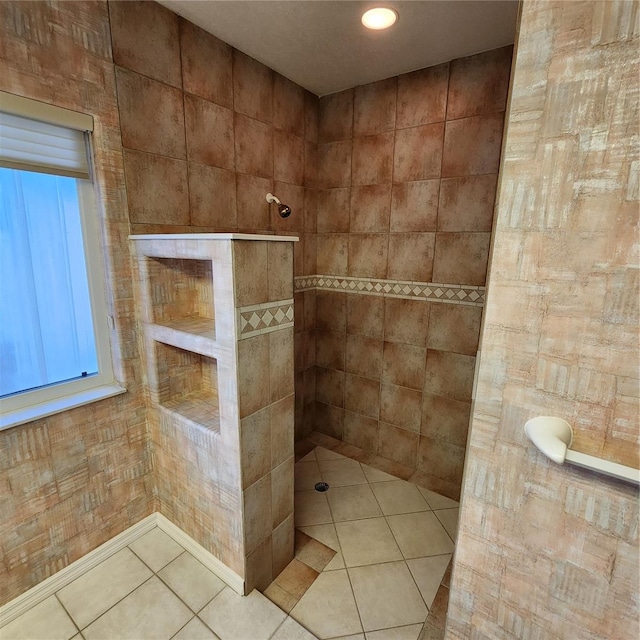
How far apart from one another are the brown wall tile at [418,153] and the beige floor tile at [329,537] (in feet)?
7.01

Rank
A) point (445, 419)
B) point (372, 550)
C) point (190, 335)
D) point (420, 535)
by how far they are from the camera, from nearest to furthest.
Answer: point (190, 335) < point (372, 550) < point (420, 535) < point (445, 419)

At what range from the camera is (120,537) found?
1583 millimetres

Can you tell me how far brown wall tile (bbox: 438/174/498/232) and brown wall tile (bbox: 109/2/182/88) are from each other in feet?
5.01

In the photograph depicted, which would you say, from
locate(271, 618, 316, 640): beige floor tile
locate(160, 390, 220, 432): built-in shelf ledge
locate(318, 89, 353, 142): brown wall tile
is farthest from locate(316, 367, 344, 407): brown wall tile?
locate(318, 89, 353, 142): brown wall tile

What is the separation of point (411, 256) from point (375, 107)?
3.24 feet

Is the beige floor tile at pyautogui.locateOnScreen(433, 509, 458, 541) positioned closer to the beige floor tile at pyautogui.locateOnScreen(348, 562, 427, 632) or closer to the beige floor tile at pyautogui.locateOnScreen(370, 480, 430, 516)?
the beige floor tile at pyautogui.locateOnScreen(370, 480, 430, 516)

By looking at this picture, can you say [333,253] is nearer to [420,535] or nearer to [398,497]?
[398,497]

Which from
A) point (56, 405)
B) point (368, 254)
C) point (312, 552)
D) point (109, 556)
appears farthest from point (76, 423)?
point (368, 254)

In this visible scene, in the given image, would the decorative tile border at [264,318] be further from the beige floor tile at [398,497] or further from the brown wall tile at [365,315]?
the beige floor tile at [398,497]

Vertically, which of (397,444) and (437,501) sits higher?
(397,444)

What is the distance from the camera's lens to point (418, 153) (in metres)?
2.01

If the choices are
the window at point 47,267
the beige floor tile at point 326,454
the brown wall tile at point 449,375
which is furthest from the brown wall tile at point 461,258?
the window at point 47,267

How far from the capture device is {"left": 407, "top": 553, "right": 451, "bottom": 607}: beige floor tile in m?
1.50

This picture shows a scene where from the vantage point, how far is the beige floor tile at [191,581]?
54.2 inches
